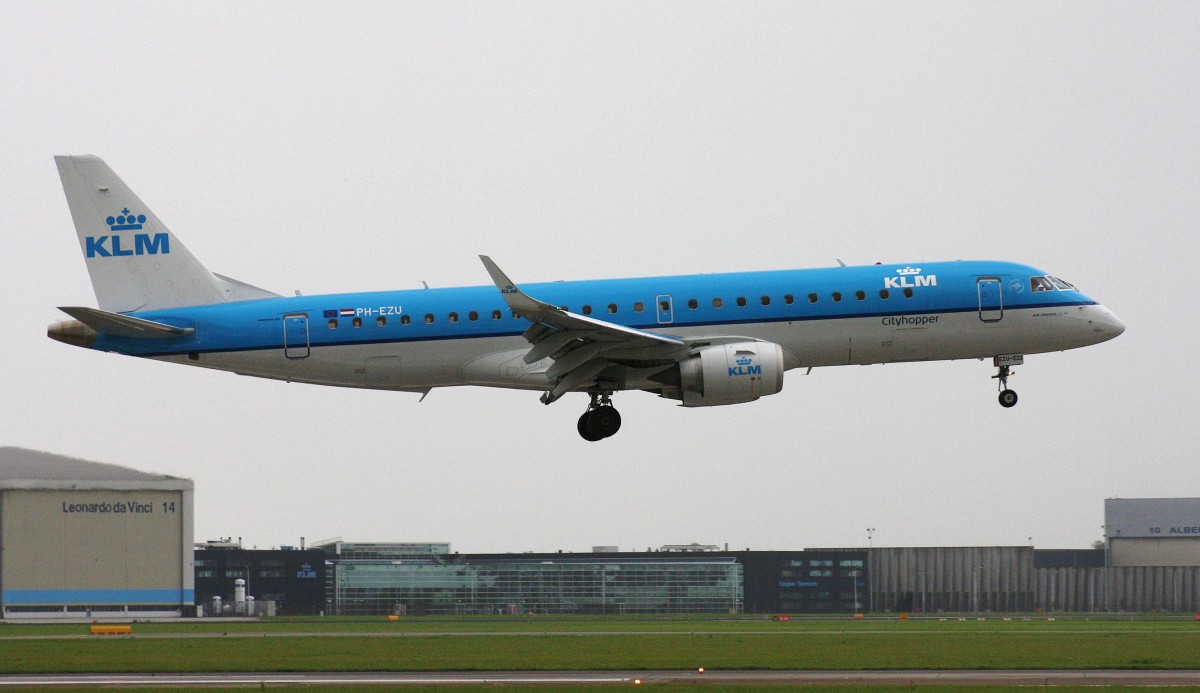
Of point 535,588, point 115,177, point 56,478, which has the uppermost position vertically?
point 115,177

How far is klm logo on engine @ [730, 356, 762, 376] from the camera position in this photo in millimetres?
39250

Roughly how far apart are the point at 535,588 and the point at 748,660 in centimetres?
7294

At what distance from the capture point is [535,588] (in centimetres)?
11181

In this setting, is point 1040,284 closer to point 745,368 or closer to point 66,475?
point 745,368

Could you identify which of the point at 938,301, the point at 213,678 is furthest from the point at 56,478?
the point at 938,301

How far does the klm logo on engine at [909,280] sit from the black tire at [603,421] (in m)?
8.63

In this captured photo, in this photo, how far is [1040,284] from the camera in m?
43.2

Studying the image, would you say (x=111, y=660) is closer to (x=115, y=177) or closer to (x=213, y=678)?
(x=213, y=678)

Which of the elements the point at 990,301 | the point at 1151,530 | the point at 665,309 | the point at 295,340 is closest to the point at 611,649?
the point at 665,309

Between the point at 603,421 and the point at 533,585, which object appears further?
the point at 533,585

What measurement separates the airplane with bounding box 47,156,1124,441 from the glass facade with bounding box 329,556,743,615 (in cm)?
6781

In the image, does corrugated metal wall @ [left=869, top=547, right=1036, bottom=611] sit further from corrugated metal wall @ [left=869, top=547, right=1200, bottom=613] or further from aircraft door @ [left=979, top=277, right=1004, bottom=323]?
aircraft door @ [left=979, top=277, right=1004, bottom=323]

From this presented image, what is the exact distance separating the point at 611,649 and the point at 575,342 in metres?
11.8

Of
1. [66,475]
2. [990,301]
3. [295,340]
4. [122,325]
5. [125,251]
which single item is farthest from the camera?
[66,475]
